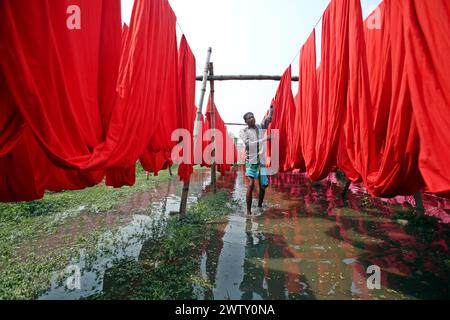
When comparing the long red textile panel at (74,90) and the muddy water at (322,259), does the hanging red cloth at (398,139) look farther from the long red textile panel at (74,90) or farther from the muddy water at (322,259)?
the long red textile panel at (74,90)

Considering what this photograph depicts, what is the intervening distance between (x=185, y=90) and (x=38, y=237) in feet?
10.2

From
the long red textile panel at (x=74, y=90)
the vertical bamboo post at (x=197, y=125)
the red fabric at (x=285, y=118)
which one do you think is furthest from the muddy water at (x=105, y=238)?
the red fabric at (x=285, y=118)

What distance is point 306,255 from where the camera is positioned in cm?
309

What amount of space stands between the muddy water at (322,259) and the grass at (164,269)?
17 cm

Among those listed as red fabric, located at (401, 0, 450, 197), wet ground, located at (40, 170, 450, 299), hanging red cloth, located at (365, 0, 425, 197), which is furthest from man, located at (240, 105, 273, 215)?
red fabric, located at (401, 0, 450, 197)

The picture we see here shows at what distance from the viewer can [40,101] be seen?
1166 mm

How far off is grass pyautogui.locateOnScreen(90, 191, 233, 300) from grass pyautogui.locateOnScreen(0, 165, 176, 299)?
0.70 metres

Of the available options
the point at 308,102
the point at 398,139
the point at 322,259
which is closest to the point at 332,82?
the point at 308,102

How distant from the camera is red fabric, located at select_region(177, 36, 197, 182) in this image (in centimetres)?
340

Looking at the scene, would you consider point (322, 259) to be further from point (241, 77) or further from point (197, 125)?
point (241, 77)

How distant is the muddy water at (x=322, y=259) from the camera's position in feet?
7.66
